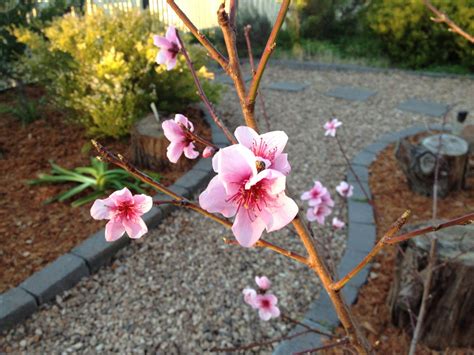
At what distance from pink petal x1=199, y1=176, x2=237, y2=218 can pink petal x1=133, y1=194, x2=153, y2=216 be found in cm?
24

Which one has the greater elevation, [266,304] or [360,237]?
[266,304]

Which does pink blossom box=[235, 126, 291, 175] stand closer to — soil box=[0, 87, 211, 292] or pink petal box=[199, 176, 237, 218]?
pink petal box=[199, 176, 237, 218]

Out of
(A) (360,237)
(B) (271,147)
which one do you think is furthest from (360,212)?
(B) (271,147)

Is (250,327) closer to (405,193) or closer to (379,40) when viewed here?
(405,193)

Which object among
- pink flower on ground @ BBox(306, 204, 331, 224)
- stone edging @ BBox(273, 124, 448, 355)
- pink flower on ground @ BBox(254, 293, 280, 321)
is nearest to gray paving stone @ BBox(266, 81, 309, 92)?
stone edging @ BBox(273, 124, 448, 355)

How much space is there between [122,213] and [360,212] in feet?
8.88

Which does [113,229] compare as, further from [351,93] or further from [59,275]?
[351,93]

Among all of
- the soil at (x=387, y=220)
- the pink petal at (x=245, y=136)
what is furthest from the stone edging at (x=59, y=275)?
the pink petal at (x=245, y=136)

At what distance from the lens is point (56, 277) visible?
8.42 ft

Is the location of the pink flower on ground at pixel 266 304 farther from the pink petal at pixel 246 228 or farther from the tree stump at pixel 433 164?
the tree stump at pixel 433 164

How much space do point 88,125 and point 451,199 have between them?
3267 millimetres

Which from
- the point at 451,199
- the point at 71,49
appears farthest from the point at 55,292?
the point at 451,199

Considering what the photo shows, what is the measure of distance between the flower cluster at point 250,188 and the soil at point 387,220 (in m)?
1.11

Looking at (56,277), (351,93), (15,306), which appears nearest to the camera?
(15,306)
